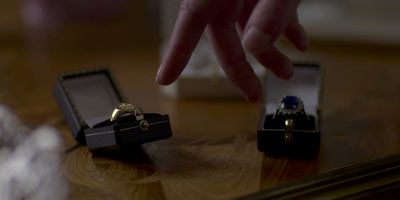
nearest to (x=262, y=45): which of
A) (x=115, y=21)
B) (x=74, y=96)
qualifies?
(x=74, y=96)

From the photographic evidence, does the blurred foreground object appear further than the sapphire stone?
No

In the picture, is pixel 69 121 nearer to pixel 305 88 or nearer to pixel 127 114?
pixel 127 114

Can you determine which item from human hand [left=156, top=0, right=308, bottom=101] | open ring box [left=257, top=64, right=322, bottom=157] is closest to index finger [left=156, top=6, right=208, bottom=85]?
human hand [left=156, top=0, right=308, bottom=101]

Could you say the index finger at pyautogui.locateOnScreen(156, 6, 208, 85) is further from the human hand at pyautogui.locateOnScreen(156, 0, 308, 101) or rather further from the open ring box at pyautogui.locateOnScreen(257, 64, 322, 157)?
the open ring box at pyautogui.locateOnScreen(257, 64, 322, 157)

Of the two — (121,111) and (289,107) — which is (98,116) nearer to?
(121,111)

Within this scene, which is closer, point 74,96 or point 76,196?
point 76,196
